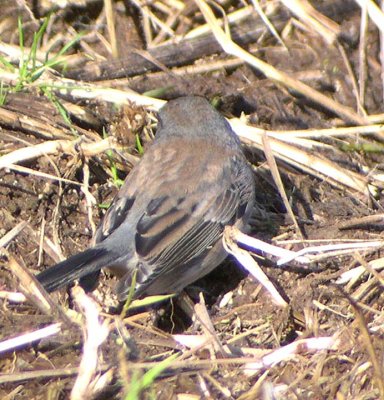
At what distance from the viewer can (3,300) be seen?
14.8ft

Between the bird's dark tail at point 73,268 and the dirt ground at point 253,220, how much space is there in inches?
4.9

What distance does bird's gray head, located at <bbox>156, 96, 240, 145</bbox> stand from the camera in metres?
5.48

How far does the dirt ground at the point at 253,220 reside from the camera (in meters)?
3.88

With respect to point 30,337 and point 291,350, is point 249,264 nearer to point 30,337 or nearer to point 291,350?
point 291,350

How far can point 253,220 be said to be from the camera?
5.50 m

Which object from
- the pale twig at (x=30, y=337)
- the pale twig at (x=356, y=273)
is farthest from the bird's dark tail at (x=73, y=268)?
the pale twig at (x=356, y=273)

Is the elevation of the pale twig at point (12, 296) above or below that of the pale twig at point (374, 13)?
below

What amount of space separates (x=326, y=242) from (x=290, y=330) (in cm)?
61

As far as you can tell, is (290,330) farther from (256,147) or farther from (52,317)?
(256,147)

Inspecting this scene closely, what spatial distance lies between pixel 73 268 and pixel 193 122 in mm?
1586

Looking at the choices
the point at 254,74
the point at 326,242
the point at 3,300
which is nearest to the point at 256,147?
the point at 254,74

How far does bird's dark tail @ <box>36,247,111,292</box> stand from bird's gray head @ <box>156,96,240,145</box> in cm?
117

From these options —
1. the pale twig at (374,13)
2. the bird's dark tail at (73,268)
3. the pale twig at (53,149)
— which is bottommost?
the bird's dark tail at (73,268)

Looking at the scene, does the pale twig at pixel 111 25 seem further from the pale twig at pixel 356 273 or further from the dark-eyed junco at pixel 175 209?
the pale twig at pixel 356 273
